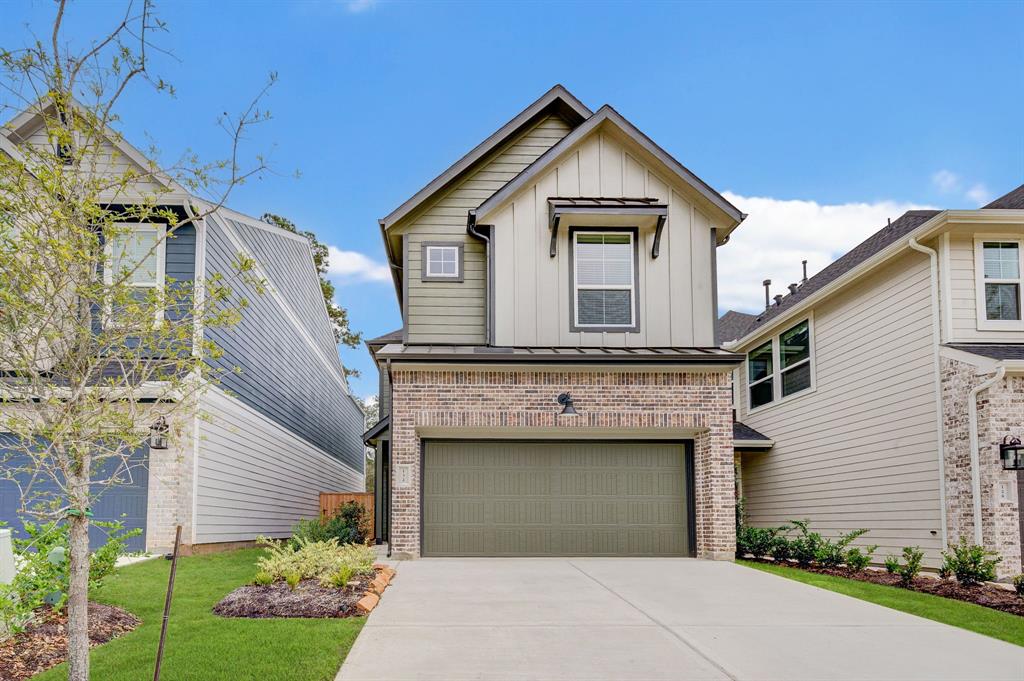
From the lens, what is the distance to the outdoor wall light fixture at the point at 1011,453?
11241 millimetres

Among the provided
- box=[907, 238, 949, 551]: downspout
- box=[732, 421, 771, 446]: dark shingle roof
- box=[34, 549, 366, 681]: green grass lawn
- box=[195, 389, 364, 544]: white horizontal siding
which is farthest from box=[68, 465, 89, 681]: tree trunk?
box=[732, 421, 771, 446]: dark shingle roof

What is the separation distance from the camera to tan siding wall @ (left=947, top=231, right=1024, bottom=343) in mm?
12852

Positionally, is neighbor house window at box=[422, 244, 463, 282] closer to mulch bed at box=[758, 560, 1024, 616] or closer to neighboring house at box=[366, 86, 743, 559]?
Answer: neighboring house at box=[366, 86, 743, 559]

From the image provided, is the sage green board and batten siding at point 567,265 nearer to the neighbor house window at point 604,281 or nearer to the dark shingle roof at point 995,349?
the neighbor house window at point 604,281

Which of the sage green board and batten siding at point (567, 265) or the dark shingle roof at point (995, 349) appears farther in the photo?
the sage green board and batten siding at point (567, 265)

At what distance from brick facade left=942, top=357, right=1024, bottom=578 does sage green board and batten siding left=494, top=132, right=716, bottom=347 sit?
12.9 ft

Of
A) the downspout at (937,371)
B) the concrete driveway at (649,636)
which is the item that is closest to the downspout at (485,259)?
the concrete driveway at (649,636)

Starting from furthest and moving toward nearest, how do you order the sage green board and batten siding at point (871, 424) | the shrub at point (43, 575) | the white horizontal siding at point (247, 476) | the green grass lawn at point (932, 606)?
the white horizontal siding at point (247, 476)
the sage green board and batten siding at point (871, 424)
the green grass lawn at point (932, 606)
the shrub at point (43, 575)

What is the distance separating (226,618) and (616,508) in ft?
23.5

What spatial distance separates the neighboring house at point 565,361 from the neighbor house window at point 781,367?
4097 mm

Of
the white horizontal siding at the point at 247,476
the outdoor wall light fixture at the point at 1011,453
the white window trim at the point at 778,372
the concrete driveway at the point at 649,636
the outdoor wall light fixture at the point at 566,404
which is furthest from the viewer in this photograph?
the white window trim at the point at 778,372

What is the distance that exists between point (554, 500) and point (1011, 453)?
644cm

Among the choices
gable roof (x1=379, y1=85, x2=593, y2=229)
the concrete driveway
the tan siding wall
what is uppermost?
gable roof (x1=379, y1=85, x2=593, y2=229)

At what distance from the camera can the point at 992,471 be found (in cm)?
1171
